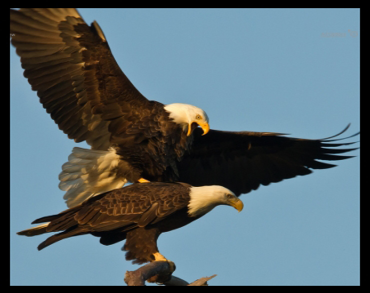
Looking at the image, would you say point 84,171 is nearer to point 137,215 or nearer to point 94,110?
point 94,110

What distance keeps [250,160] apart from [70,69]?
100 inches

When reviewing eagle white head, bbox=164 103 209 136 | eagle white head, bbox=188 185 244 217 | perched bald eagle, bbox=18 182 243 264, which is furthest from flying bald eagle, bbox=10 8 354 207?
eagle white head, bbox=188 185 244 217

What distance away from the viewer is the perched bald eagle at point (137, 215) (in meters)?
6.16

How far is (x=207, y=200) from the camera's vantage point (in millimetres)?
6309

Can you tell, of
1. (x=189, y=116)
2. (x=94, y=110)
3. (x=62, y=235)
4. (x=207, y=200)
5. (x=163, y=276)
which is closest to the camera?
(x=163, y=276)

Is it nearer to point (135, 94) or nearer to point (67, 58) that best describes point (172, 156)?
point (135, 94)

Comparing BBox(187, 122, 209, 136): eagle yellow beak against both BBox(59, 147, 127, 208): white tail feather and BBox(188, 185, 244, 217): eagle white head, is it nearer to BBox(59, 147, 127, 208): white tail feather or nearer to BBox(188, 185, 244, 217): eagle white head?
BBox(188, 185, 244, 217): eagle white head

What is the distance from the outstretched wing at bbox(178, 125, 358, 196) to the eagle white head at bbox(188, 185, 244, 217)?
135 cm

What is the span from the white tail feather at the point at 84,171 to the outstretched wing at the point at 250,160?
110 cm

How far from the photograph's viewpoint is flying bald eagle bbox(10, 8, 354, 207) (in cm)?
683

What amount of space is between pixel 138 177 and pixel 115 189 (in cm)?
47

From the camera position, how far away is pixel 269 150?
7.95 metres

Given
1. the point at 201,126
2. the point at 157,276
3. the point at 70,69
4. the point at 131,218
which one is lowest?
the point at 157,276

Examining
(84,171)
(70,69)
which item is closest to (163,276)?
(84,171)
